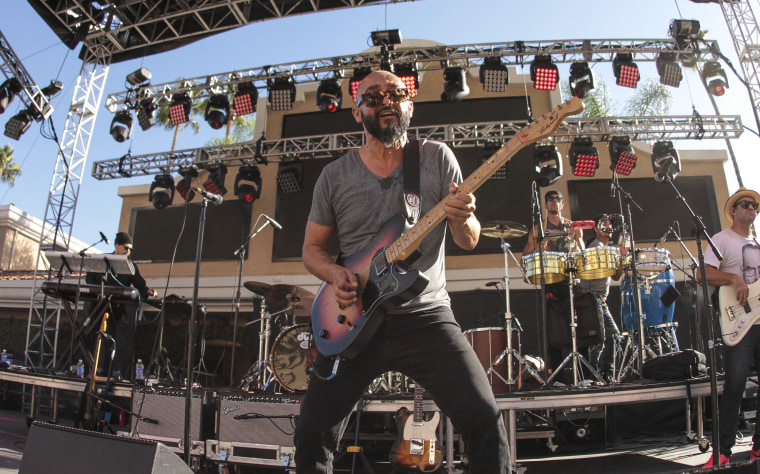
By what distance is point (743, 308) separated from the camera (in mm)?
4559

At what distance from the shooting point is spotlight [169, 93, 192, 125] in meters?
11.4

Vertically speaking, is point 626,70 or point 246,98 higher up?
point 246,98

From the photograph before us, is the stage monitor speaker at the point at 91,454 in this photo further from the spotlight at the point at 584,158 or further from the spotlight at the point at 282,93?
the spotlight at the point at 584,158

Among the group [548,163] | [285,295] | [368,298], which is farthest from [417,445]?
[548,163]

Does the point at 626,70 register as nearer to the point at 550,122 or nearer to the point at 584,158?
the point at 584,158

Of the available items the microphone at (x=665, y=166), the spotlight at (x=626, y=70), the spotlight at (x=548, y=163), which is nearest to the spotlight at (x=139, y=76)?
the spotlight at (x=548, y=163)

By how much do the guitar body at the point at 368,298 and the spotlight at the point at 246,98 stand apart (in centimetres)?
945

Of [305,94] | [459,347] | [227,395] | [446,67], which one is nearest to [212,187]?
[305,94]

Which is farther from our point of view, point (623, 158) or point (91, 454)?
point (623, 158)

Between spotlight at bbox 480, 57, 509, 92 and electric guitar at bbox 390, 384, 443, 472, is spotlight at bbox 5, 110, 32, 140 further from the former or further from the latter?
electric guitar at bbox 390, 384, 443, 472

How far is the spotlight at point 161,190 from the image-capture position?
12.0m

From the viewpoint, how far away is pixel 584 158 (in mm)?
10312

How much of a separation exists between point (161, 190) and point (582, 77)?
9.76 meters

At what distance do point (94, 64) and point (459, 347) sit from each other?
1304cm
